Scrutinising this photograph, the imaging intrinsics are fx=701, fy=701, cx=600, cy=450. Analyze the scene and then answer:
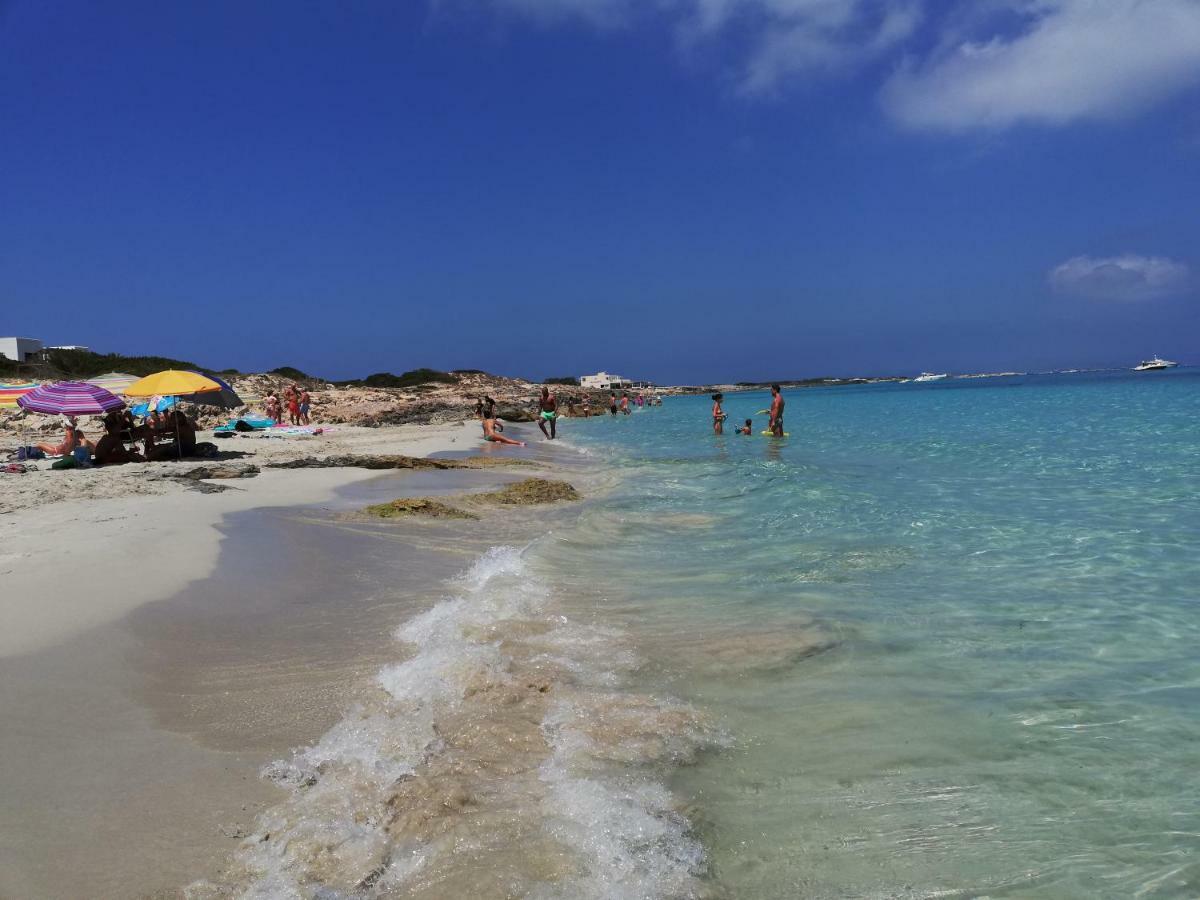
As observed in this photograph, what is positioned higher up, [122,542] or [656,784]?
[122,542]

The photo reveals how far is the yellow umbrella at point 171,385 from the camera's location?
14.2 meters

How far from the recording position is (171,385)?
14523mm

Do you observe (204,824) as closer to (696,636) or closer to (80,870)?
(80,870)

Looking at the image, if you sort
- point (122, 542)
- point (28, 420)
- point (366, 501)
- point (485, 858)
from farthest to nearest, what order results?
point (28, 420), point (366, 501), point (122, 542), point (485, 858)

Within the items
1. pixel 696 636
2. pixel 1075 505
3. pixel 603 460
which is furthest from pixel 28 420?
pixel 1075 505

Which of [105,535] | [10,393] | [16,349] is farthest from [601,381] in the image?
[105,535]

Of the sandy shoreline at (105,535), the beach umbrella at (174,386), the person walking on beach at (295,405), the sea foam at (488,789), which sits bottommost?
the sea foam at (488,789)

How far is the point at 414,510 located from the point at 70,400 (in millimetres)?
8287

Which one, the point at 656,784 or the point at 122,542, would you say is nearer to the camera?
the point at 656,784

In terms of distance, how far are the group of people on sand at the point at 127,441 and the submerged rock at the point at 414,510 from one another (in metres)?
7.67

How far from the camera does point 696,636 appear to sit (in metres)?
4.79

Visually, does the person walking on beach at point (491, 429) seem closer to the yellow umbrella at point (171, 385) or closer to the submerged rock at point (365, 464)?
the submerged rock at point (365, 464)

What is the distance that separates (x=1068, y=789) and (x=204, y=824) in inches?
135

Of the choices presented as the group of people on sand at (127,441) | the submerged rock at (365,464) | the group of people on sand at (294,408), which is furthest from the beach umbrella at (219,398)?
the group of people on sand at (294,408)
